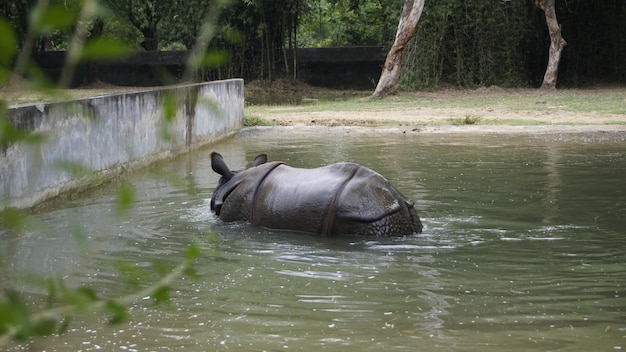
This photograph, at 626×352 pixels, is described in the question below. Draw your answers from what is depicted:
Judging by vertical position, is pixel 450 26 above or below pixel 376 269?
above

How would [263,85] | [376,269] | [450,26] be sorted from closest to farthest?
[376,269]
[450,26]
[263,85]

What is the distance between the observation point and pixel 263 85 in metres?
25.8

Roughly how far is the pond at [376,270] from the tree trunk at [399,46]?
1173 cm

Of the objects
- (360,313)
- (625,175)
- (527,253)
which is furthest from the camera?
(625,175)

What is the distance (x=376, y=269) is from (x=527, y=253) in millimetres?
1157

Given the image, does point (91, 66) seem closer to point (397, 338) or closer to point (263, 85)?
point (263, 85)

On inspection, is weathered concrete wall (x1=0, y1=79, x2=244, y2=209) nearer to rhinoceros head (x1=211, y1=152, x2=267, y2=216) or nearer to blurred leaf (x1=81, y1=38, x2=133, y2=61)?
rhinoceros head (x1=211, y1=152, x2=267, y2=216)

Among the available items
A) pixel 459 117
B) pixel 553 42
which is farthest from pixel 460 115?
pixel 553 42

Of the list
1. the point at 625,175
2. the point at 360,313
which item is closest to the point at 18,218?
the point at 360,313

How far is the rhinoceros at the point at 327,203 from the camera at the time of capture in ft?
22.1

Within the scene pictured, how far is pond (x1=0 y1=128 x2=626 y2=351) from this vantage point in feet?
14.8

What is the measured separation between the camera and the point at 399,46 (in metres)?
22.1

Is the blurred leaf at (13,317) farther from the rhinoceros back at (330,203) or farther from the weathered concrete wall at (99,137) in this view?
the rhinoceros back at (330,203)

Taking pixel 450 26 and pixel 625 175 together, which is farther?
pixel 450 26
